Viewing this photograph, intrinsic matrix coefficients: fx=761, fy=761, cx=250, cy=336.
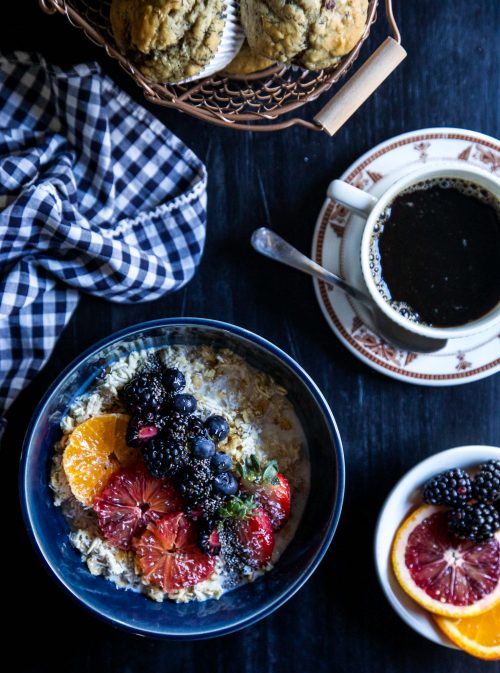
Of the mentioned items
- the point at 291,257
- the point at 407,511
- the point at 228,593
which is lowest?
the point at 228,593

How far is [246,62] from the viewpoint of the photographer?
137 centimetres

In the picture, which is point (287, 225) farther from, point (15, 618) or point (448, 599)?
point (15, 618)

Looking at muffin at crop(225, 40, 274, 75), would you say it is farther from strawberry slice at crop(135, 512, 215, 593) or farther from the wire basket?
strawberry slice at crop(135, 512, 215, 593)

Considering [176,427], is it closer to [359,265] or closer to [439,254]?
[359,265]

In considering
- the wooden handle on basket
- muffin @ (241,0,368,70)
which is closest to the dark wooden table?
the wooden handle on basket

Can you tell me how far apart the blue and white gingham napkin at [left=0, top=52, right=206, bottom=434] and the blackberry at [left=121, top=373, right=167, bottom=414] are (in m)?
0.21

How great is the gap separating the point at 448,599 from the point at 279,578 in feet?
1.08

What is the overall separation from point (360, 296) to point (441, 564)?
0.55 meters

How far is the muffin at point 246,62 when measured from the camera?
53.6 inches

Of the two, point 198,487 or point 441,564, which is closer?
point 198,487

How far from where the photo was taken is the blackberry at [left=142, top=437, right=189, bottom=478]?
4.39 ft

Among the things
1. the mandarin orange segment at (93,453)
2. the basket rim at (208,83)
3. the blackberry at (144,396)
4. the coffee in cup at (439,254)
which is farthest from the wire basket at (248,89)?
the mandarin orange segment at (93,453)

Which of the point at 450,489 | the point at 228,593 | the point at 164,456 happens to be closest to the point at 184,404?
the point at 164,456

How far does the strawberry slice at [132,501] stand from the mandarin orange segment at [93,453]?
0.02 m
